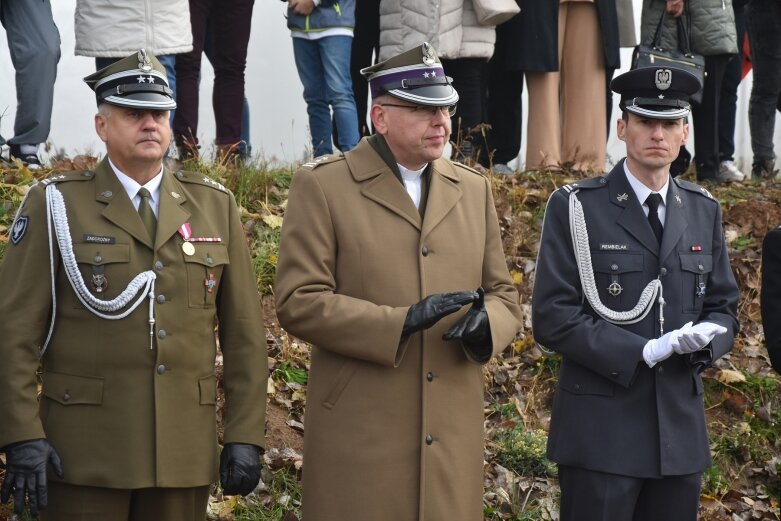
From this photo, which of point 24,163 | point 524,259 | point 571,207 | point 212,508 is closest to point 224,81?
point 24,163

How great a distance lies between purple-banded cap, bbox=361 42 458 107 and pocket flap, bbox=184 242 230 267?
2.58 feet

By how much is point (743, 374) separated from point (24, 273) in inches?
178

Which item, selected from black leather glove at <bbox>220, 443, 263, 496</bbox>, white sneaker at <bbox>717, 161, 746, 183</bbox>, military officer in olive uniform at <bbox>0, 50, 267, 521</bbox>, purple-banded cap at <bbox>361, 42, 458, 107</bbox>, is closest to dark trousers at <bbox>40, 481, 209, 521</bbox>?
military officer in olive uniform at <bbox>0, 50, 267, 521</bbox>

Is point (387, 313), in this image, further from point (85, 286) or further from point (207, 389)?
point (85, 286)

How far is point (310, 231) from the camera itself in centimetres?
468

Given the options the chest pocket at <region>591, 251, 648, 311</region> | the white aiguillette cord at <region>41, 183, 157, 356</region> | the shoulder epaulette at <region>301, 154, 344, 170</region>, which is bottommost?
the chest pocket at <region>591, 251, 648, 311</region>

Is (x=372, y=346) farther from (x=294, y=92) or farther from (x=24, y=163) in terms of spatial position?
(x=294, y=92)

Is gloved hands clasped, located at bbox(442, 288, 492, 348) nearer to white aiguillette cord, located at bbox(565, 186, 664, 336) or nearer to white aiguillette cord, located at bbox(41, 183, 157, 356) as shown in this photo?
white aiguillette cord, located at bbox(565, 186, 664, 336)

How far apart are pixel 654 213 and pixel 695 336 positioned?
0.66 metres

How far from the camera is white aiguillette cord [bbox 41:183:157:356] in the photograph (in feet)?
14.6

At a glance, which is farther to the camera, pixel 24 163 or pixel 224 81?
pixel 224 81

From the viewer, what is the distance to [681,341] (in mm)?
4648

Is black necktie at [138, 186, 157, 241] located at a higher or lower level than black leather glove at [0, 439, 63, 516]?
higher

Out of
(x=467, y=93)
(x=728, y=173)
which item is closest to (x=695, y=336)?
(x=467, y=93)
